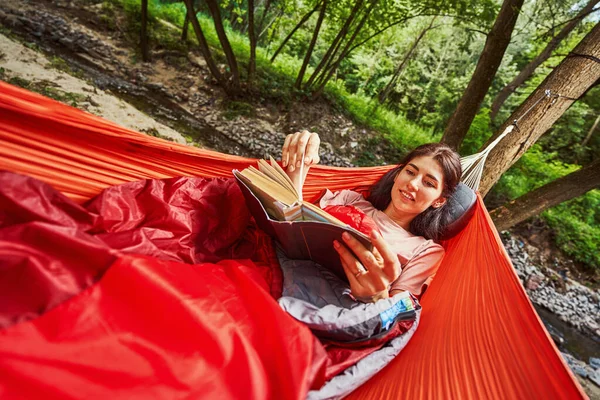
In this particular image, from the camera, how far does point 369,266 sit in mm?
843

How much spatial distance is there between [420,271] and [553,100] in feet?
4.89

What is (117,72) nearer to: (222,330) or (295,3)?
(295,3)

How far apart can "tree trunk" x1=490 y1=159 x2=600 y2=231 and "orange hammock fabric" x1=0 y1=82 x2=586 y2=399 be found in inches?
60.5

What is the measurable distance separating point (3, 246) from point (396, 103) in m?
12.7

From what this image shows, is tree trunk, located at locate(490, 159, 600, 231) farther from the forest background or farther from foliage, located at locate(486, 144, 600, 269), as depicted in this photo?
foliage, located at locate(486, 144, 600, 269)

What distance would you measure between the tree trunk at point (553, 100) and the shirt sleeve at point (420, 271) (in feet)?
3.74

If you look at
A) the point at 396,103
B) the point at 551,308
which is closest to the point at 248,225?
the point at 551,308

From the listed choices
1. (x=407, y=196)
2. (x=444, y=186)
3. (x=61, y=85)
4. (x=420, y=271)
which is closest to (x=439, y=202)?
(x=444, y=186)

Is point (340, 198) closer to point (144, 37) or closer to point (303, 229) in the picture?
point (303, 229)

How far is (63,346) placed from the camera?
0.50 m

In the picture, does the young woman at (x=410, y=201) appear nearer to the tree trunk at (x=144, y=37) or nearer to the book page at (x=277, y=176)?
the book page at (x=277, y=176)

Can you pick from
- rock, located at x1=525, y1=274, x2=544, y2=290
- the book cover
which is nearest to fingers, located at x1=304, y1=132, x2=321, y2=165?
the book cover

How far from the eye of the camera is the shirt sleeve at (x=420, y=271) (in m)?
1.13

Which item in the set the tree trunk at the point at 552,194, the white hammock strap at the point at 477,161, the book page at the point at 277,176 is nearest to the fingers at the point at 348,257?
the book page at the point at 277,176
